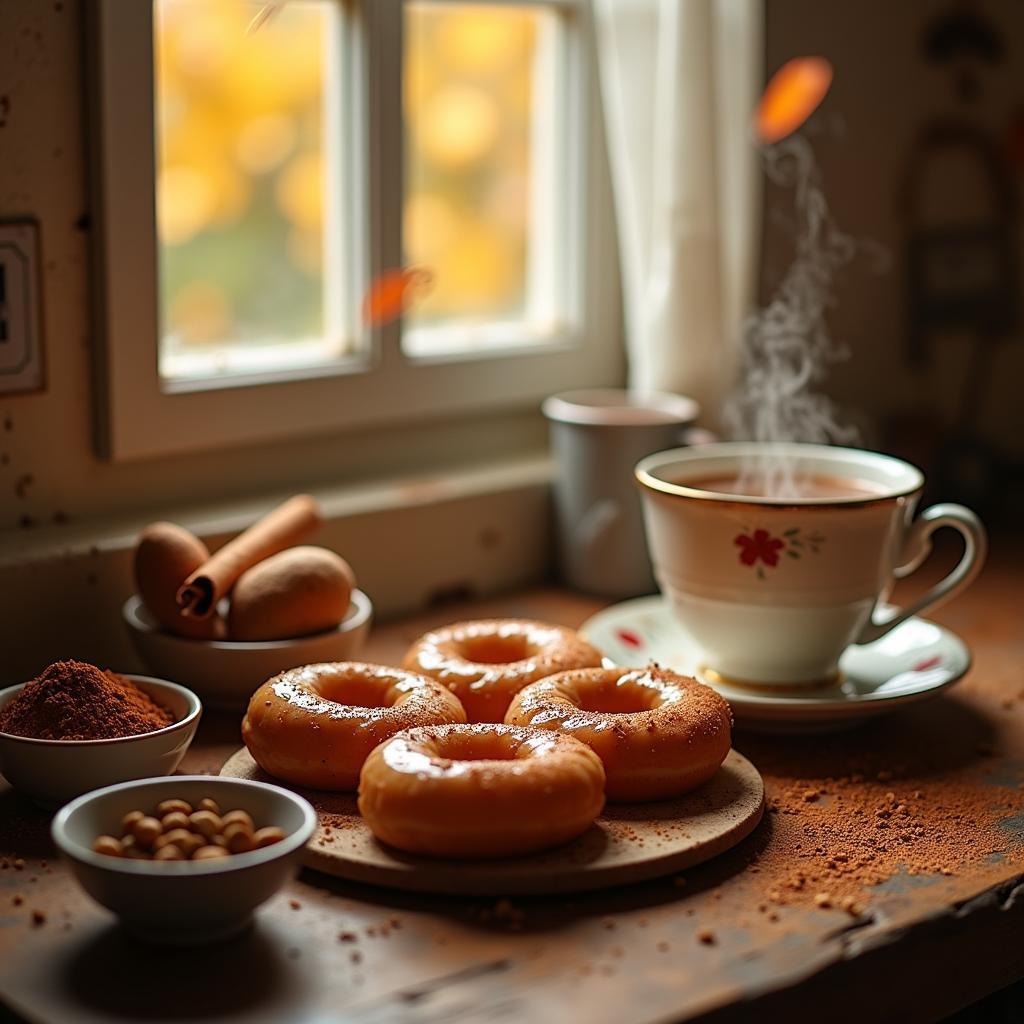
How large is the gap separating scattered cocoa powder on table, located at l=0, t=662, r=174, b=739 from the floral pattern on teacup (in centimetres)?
43

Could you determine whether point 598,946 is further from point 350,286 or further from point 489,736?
point 350,286

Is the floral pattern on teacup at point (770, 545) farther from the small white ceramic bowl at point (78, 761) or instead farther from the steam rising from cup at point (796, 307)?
the small white ceramic bowl at point (78, 761)

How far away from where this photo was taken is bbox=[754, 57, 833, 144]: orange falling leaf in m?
1.57

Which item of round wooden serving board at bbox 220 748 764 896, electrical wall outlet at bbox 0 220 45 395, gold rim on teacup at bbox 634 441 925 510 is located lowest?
round wooden serving board at bbox 220 748 764 896

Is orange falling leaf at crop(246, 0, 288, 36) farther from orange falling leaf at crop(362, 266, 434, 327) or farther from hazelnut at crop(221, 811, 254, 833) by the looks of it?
hazelnut at crop(221, 811, 254, 833)

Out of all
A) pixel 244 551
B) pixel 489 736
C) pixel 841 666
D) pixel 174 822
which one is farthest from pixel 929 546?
pixel 174 822

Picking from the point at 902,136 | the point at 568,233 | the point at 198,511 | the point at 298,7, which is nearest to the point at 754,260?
the point at 568,233

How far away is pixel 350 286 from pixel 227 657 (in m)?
0.46

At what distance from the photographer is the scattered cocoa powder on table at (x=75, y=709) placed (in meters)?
0.94

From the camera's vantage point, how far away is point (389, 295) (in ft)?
4.71

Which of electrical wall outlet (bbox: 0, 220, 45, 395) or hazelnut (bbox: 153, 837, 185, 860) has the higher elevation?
electrical wall outlet (bbox: 0, 220, 45, 395)

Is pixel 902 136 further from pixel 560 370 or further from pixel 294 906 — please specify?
pixel 294 906

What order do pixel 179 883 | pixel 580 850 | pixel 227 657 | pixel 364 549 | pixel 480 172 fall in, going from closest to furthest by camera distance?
pixel 179 883
pixel 580 850
pixel 227 657
pixel 364 549
pixel 480 172

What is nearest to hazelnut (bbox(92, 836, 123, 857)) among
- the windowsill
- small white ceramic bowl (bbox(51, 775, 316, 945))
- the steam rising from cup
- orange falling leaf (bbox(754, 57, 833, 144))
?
small white ceramic bowl (bbox(51, 775, 316, 945))
